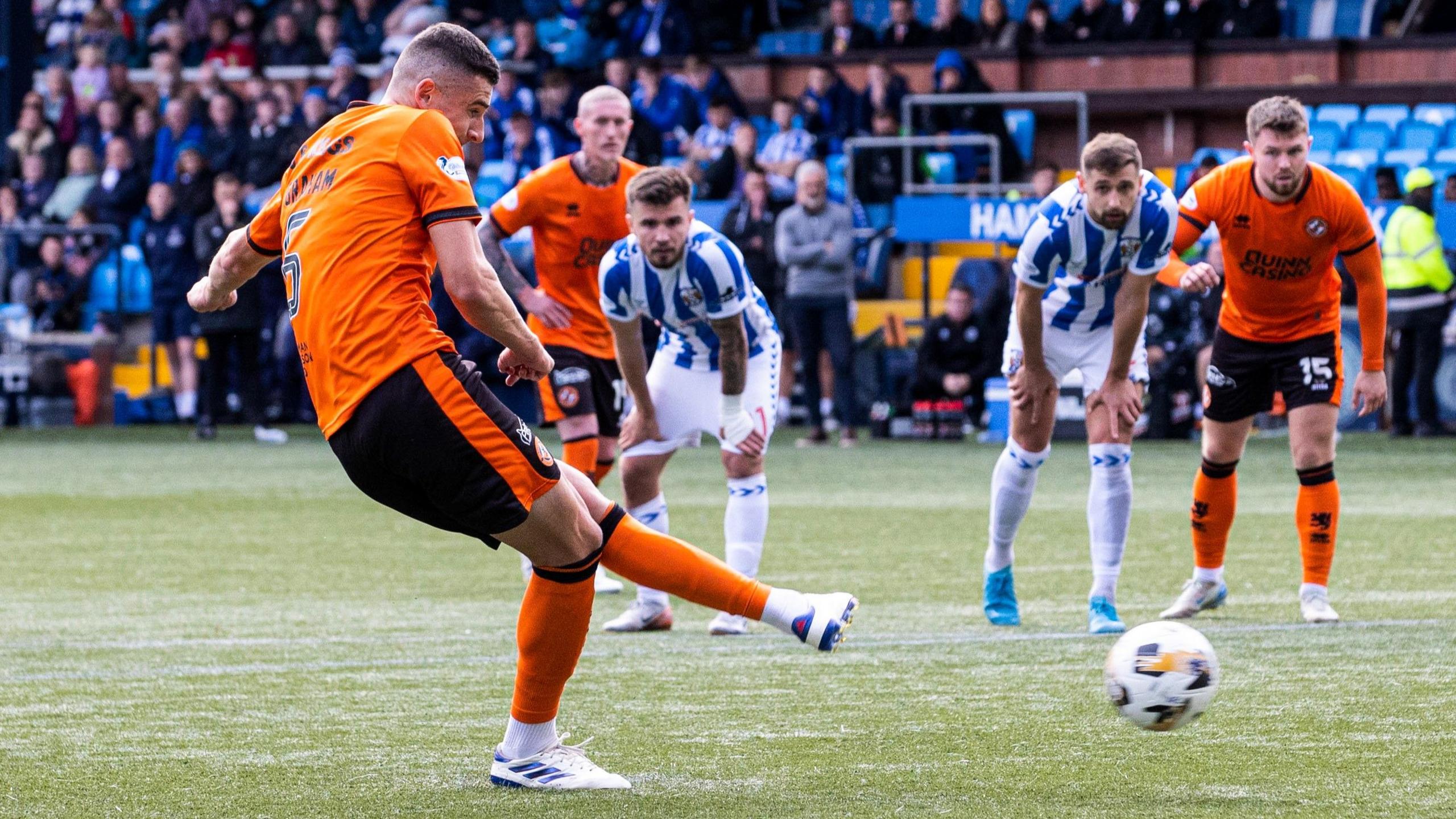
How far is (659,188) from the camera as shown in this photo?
692 centimetres

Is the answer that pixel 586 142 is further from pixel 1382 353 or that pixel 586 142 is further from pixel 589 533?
pixel 589 533

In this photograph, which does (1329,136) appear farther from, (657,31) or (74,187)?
(74,187)

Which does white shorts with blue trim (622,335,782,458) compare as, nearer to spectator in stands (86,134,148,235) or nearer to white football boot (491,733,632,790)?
white football boot (491,733,632,790)

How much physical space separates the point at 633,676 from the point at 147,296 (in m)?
16.9

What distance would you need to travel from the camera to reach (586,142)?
27.7ft

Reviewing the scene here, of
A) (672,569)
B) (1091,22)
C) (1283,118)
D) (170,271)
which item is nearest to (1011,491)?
(1283,118)

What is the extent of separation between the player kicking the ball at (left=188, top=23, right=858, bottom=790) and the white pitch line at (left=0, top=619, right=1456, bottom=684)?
1830mm

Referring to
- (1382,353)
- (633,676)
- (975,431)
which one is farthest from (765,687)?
(975,431)

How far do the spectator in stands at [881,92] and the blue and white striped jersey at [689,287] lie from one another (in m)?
12.3

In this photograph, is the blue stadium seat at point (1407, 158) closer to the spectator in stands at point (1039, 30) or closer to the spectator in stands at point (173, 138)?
the spectator in stands at point (1039, 30)

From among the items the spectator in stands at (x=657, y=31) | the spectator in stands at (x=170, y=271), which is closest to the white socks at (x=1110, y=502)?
the spectator in stands at (x=170, y=271)

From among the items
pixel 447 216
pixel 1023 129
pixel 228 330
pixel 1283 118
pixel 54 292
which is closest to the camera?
pixel 447 216

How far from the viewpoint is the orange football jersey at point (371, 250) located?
180 inches

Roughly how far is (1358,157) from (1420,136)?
70 cm
